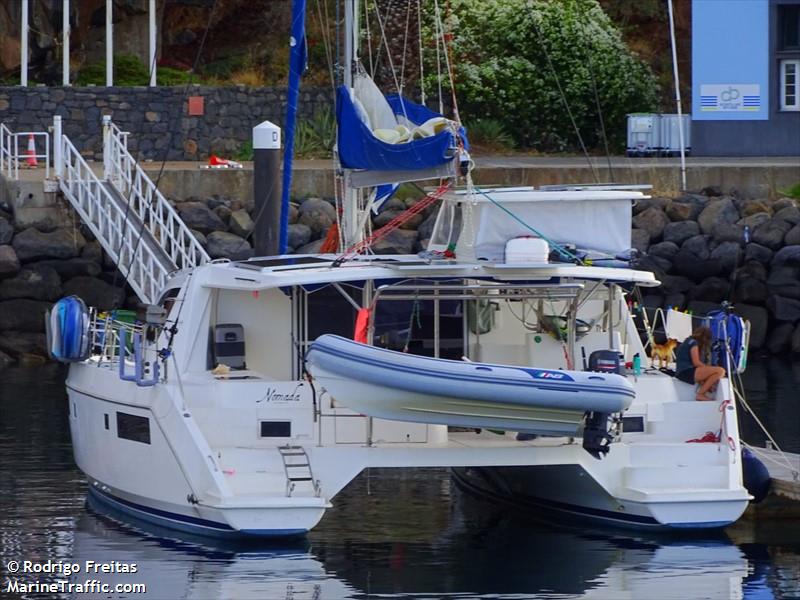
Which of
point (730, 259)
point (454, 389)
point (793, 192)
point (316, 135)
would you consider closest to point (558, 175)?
point (730, 259)

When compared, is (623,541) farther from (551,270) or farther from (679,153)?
(679,153)

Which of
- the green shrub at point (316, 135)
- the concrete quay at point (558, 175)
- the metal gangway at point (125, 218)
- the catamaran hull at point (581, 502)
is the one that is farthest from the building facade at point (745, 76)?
the catamaran hull at point (581, 502)

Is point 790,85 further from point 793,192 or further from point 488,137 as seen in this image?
point 488,137

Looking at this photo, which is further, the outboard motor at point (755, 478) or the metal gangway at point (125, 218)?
the metal gangway at point (125, 218)

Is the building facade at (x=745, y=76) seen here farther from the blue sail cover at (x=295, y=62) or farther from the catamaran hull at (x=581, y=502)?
the catamaran hull at (x=581, y=502)

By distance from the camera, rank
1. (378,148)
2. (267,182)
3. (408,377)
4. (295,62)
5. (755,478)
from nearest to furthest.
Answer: (408,377), (755,478), (378,148), (295,62), (267,182)

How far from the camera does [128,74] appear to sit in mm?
30422

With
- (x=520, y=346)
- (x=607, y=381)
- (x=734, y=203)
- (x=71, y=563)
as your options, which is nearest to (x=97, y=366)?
(x=71, y=563)

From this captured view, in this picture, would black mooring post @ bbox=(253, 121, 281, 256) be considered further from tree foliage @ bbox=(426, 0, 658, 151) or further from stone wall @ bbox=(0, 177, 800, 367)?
tree foliage @ bbox=(426, 0, 658, 151)

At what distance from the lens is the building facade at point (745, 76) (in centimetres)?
2973

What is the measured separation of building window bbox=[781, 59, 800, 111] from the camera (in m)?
29.9

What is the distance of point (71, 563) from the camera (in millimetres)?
12336

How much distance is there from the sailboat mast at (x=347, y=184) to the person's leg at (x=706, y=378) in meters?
2.85

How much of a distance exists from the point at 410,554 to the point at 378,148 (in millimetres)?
3162
